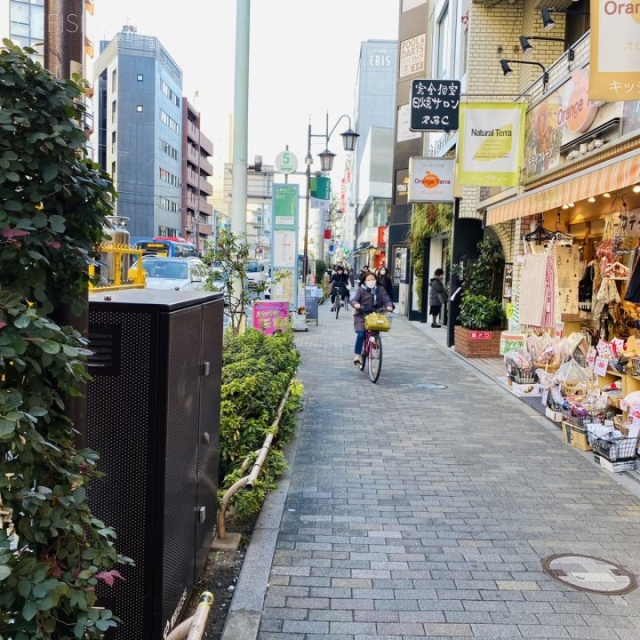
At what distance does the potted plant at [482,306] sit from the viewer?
13.6 meters

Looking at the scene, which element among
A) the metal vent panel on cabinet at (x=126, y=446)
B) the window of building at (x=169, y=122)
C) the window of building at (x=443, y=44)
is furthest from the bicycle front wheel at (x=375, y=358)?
the window of building at (x=169, y=122)

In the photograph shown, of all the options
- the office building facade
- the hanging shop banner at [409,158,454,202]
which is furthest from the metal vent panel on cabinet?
the office building facade

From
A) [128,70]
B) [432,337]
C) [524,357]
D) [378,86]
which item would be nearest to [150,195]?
[128,70]

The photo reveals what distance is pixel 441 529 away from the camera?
15.7ft

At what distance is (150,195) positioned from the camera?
71875 millimetres

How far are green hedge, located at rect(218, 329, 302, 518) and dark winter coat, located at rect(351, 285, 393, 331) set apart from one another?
13.5ft

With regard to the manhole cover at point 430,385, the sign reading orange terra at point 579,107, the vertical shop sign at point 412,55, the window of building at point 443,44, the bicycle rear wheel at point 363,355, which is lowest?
the manhole cover at point 430,385

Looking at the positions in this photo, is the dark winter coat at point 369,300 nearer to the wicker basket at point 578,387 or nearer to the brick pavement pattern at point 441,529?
the brick pavement pattern at point 441,529

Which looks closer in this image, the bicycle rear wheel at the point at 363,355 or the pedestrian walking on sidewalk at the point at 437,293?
the bicycle rear wheel at the point at 363,355

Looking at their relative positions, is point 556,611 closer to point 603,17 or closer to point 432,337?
point 603,17

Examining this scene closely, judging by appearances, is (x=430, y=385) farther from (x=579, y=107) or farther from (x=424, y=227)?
(x=424, y=227)

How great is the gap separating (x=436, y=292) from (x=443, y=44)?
7.45m

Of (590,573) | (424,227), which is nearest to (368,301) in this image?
(590,573)

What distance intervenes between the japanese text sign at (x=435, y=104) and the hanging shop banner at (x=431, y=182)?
8.81ft
